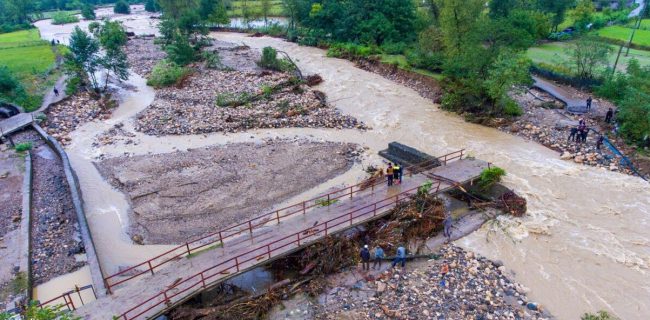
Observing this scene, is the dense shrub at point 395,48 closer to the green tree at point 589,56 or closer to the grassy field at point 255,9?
the green tree at point 589,56

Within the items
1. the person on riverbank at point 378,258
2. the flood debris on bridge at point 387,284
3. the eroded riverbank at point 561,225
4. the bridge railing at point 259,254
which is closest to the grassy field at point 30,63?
the bridge railing at point 259,254

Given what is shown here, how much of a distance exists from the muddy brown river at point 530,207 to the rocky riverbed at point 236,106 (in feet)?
3.91

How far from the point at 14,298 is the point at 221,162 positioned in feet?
40.9

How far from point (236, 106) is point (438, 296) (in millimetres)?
24787

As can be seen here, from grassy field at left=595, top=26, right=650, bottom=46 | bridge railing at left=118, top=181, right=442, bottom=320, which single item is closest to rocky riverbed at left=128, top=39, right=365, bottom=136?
bridge railing at left=118, top=181, right=442, bottom=320

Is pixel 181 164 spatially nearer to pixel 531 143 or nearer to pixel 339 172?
pixel 339 172

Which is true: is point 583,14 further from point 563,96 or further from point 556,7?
point 563,96

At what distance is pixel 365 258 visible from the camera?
1524cm

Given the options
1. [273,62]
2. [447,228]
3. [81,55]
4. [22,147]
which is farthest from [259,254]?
[273,62]

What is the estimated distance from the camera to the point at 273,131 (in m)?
29.6

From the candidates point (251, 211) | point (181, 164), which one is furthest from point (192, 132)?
point (251, 211)

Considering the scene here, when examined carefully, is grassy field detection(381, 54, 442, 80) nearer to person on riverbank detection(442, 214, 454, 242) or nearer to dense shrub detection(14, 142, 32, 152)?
person on riverbank detection(442, 214, 454, 242)

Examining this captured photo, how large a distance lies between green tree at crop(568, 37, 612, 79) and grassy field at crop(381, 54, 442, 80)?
36.9 feet

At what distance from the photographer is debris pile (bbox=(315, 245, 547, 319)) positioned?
13445mm
